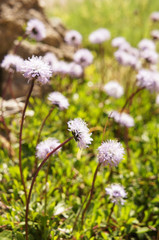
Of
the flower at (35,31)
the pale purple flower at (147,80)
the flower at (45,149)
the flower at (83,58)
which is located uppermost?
the flower at (83,58)

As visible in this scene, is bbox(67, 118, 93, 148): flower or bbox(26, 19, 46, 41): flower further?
bbox(26, 19, 46, 41): flower

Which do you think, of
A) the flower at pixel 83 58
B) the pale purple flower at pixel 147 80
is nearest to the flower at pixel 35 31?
the flower at pixel 83 58

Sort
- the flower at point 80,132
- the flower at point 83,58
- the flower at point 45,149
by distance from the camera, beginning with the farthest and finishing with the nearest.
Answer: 1. the flower at point 83,58
2. the flower at point 45,149
3. the flower at point 80,132

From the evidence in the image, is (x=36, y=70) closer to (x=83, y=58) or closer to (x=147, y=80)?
(x=147, y=80)

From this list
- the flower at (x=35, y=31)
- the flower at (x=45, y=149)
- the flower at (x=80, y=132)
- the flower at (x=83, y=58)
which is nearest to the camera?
the flower at (x=80, y=132)

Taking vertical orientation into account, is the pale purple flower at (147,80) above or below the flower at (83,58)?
below

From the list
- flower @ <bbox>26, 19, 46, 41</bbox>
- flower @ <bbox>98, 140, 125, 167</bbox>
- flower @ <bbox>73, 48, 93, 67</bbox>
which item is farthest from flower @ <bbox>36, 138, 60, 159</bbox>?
flower @ <bbox>73, 48, 93, 67</bbox>

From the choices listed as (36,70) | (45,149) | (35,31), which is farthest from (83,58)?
(36,70)

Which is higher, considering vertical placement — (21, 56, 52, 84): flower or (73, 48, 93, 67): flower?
(73, 48, 93, 67): flower

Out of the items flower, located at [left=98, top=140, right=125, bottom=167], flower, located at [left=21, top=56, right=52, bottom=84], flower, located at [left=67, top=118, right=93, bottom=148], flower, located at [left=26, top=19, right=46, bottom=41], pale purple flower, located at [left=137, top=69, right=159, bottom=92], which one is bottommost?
flower, located at [left=98, top=140, right=125, bottom=167]

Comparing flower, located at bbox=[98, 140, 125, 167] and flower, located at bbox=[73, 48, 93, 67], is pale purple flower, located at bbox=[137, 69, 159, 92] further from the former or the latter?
flower, located at bbox=[98, 140, 125, 167]

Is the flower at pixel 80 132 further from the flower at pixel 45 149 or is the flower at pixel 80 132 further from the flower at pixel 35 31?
the flower at pixel 35 31

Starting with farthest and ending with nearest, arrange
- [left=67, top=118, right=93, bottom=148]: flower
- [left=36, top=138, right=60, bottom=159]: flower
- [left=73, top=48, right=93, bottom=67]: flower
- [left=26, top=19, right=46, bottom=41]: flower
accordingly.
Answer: [left=73, top=48, right=93, bottom=67]: flower → [left=26, top=19, right=46, bottom=41]: flower → [left=36, top=138, right=60, bottom=159]: flower → [left=67, top=118, right=93, bottom=148]: flower
